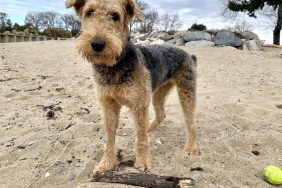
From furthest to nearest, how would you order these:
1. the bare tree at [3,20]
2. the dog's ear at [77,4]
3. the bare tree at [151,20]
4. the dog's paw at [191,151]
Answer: the bare tree at [3,20] → the bare tree at [151,20] → the dog's paw at [191,151] → the dog's ear at [77,4]

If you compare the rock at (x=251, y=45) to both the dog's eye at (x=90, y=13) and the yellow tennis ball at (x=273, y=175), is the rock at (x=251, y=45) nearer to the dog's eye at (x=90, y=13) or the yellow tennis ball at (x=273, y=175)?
the yellow tennis ball at (x=273, y=175)

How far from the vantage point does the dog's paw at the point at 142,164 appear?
198 inches

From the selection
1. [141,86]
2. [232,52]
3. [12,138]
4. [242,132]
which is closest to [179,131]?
[242,132]

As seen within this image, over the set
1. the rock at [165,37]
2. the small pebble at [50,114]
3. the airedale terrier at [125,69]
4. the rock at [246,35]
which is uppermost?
the rock at [246,35]

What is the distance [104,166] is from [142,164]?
504mm

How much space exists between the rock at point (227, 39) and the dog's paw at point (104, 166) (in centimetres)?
1835

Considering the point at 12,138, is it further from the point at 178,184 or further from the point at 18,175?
the point at 178,184

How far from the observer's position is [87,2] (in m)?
4.46

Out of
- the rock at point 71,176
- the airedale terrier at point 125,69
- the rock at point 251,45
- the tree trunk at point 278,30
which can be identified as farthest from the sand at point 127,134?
the tree trunk at point 278,30

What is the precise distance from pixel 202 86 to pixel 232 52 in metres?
8.51

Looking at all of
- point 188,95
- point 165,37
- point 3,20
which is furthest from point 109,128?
point 3,20

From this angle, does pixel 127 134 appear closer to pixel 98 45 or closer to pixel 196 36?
pixel 98 45

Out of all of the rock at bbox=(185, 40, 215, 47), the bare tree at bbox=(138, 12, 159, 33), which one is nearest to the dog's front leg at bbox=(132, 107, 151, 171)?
the rock at bbox=(185, 40, 215, 47)

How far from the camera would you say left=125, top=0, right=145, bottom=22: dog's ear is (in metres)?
4.74
